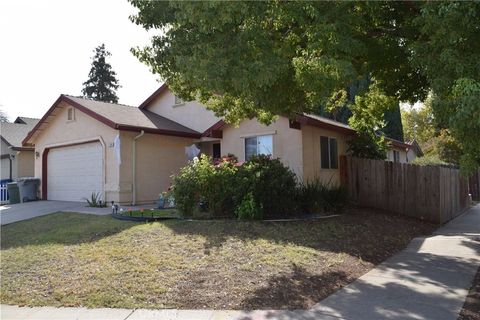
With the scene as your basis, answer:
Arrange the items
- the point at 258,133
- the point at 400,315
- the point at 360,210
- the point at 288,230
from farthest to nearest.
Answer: the point at 258,133, the point at 360,210, the point at 288,230, the point at 400,315

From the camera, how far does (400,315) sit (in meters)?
5.36

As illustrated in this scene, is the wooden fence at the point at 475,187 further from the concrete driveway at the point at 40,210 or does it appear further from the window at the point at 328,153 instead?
the concrete driveway at the point at 40,210

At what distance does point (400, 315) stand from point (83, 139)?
15.5 meters

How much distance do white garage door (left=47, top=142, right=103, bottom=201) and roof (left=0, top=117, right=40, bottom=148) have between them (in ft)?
17.8

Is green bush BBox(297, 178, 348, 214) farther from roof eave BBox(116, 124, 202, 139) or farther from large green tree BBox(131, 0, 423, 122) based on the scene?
roof eave BBox(116, 124, 202, 139)

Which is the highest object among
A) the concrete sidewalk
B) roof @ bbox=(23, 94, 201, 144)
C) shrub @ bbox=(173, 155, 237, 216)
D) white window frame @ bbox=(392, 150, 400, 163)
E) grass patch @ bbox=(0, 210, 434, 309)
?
roof @ bbox=(23, 94, 201, 144)

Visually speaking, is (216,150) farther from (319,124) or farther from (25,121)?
(25,121)

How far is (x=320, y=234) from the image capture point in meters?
9.73

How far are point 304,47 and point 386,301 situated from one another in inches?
199

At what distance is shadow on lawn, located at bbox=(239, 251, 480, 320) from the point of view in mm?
5402

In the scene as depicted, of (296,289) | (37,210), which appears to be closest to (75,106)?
(37,210)

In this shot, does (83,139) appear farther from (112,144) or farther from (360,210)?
(360,210)

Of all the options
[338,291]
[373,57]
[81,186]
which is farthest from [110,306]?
[81,186]

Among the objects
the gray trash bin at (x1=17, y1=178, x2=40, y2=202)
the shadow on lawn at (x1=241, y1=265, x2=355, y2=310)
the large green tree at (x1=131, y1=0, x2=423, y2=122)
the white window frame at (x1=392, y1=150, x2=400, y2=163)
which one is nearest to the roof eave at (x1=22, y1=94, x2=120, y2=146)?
the gray trash bin at (x1=17, y1=178, x2=40, y2=202)
